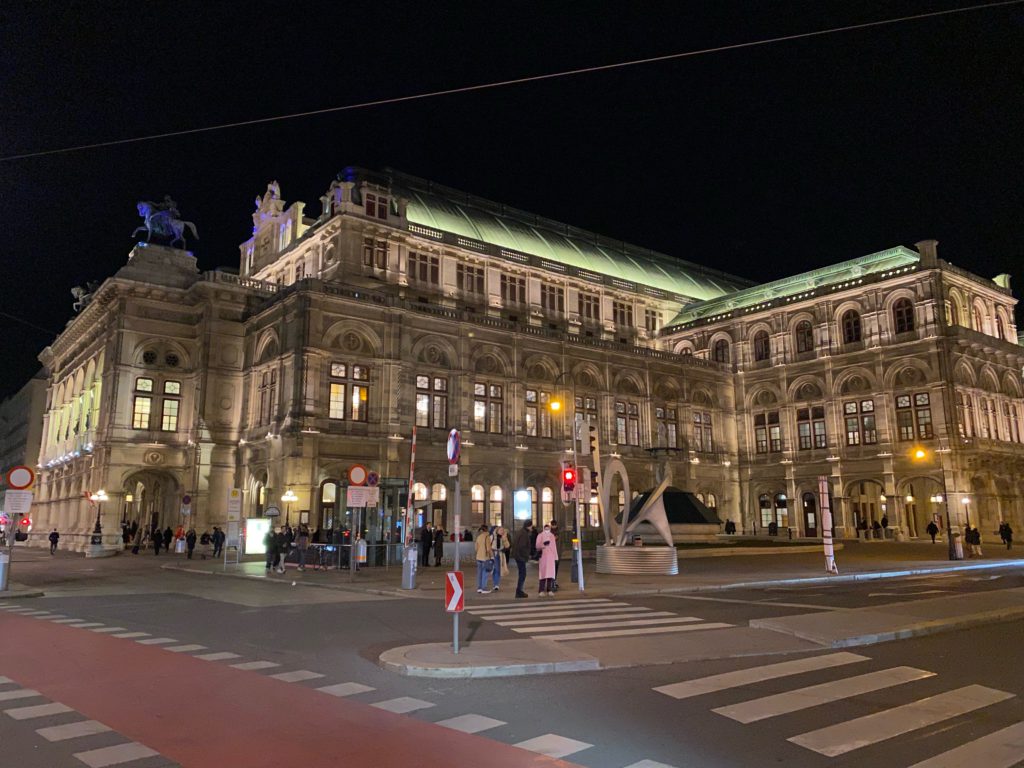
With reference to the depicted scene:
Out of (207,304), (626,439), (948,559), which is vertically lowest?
(948,559)

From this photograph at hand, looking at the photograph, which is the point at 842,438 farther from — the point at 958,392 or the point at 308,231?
the point at 308,231

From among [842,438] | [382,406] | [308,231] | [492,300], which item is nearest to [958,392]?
[842,438]

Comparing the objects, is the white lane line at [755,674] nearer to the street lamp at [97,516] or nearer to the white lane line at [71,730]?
the white lane line at [71,730]

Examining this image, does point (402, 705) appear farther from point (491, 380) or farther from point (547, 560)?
point (491, 380)

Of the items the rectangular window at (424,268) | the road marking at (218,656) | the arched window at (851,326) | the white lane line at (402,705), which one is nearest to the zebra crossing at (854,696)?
the white lane line at (402,705)

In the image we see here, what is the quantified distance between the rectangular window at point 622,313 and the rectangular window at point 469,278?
48.7 ft

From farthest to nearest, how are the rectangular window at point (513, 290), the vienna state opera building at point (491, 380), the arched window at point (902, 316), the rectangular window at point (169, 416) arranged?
the rectangular window at point (513, 290) < the arched window at point (902, 316) < the rectangular window at point (169, 416) < the vienna state opera building at point (491, 380)

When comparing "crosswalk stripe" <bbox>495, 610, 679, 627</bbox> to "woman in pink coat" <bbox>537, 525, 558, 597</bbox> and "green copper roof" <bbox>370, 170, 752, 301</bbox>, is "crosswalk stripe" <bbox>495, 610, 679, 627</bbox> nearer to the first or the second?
"woman in pink coat" <bbox>537, 525, 558, 597</bbox>

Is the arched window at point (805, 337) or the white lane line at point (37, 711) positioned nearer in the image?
the white lane line at point (37, 711)

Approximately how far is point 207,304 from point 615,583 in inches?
1414

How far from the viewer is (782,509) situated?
61.3 metres

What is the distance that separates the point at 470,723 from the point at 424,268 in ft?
157

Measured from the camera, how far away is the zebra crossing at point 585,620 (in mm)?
13688

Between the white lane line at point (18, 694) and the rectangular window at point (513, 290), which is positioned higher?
the rectangular window at point (513, 290)
